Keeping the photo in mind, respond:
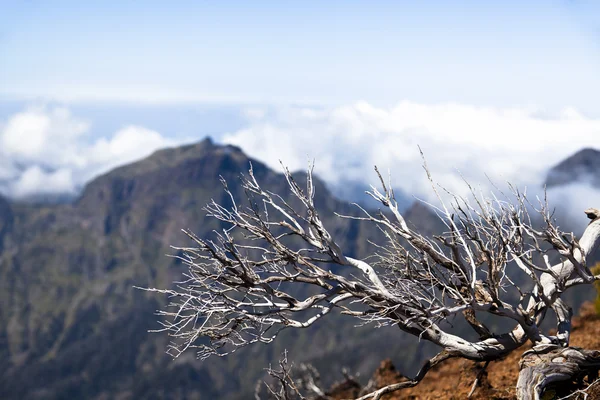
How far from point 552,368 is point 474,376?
4756 millimetres

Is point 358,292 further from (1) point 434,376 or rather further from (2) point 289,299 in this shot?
(1) point 434,376

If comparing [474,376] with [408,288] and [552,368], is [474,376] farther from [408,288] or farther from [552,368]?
[408,288]

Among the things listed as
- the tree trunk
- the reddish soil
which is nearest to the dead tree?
the tree trunk

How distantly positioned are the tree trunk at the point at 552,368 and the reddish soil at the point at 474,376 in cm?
40

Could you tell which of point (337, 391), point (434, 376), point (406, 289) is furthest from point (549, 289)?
point (337, 391)

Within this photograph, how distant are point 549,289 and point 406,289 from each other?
3.21 m

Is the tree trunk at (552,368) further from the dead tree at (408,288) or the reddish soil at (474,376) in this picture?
the reddish soil at (474,376)

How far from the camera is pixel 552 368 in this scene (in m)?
10.6

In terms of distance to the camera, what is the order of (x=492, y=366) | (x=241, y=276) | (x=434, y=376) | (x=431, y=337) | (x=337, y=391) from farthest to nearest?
(x=337, y=391) → (x=434, y=376) → (x=492, y=366) → (x=431, y=337) → (x=241, y=276)

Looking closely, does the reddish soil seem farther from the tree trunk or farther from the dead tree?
the dead tree

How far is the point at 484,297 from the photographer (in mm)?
11508

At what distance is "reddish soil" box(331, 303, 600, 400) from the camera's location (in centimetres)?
1359

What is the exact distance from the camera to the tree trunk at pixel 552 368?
1043 cm

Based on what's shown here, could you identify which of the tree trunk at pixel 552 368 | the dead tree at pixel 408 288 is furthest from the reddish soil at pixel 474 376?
the dead tree at pixel 408 288
